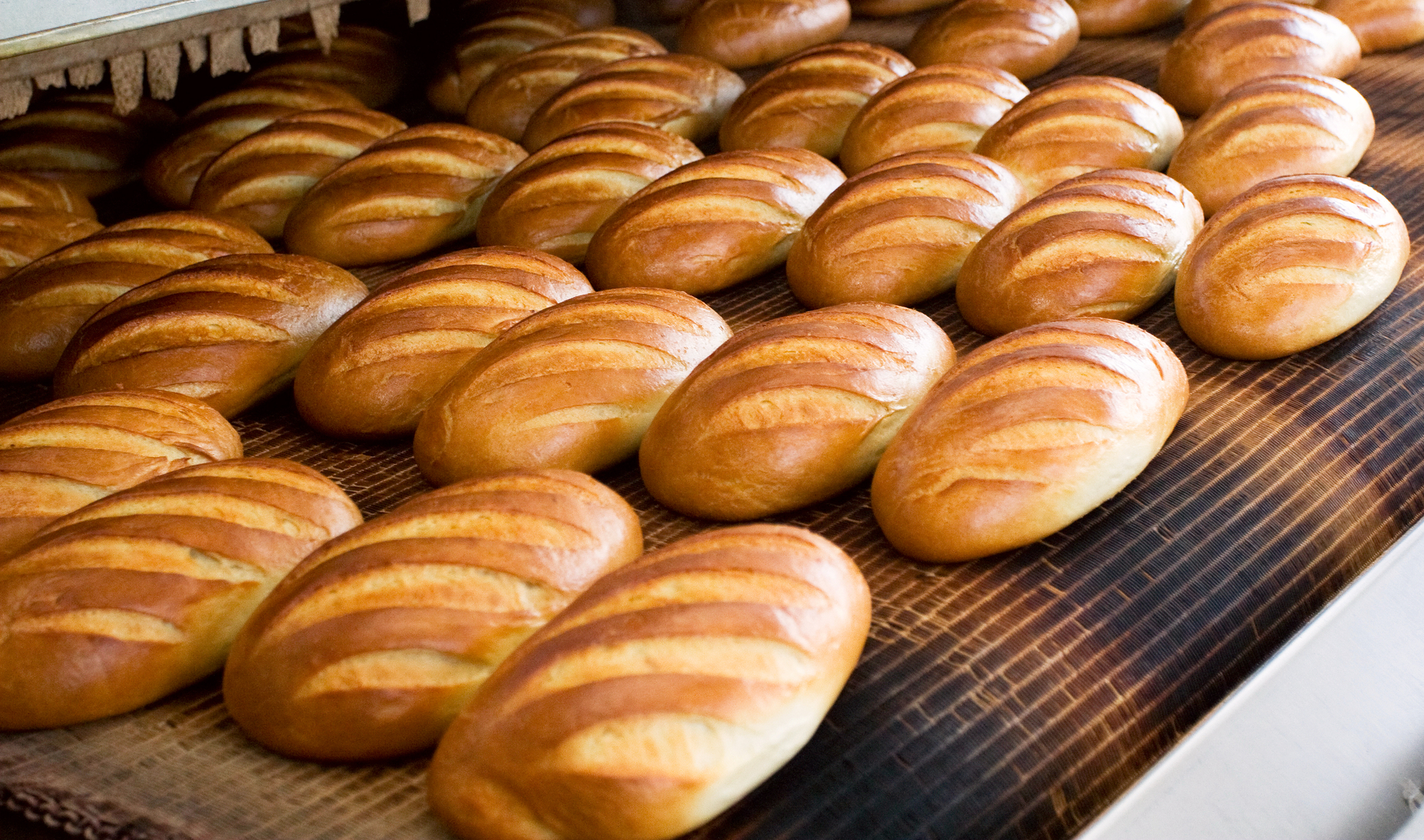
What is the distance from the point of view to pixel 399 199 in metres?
2.35

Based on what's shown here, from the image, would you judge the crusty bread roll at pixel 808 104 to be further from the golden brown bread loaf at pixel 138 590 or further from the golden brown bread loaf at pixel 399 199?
the golden brown bread loaf at pixel 138 590

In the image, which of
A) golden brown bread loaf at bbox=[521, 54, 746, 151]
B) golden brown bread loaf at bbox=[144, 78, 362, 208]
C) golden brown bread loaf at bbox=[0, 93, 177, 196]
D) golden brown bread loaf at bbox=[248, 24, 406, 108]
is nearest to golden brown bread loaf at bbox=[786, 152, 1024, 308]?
golden brown bread loaf at bbox=[521, 54, 746, 151]

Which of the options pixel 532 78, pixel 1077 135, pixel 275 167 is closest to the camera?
pixel 1077 135

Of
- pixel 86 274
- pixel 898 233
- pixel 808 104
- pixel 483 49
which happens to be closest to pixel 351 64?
pixel 483 49

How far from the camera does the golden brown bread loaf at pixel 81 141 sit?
9.00ft

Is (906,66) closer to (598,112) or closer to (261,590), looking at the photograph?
(598,112)

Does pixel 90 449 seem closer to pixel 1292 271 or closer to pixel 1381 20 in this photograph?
pixel 1292 271

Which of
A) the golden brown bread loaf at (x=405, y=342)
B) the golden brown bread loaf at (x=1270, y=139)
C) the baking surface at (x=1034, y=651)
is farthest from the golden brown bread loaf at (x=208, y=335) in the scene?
the golden brown bread loaf at (x=1270, y=139)

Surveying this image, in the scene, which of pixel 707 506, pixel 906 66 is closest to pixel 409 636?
pixel 707 506

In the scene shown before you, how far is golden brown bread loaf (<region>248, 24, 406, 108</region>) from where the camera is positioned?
3.02m

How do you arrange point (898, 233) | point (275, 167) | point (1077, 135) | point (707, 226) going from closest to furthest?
point (898, 233), point (707, 226), point (1077, 135), point (275, 167)

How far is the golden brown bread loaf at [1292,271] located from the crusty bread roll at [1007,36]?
1.13 metres

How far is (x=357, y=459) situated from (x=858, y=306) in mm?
823

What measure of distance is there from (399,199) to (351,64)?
37.6 inches
